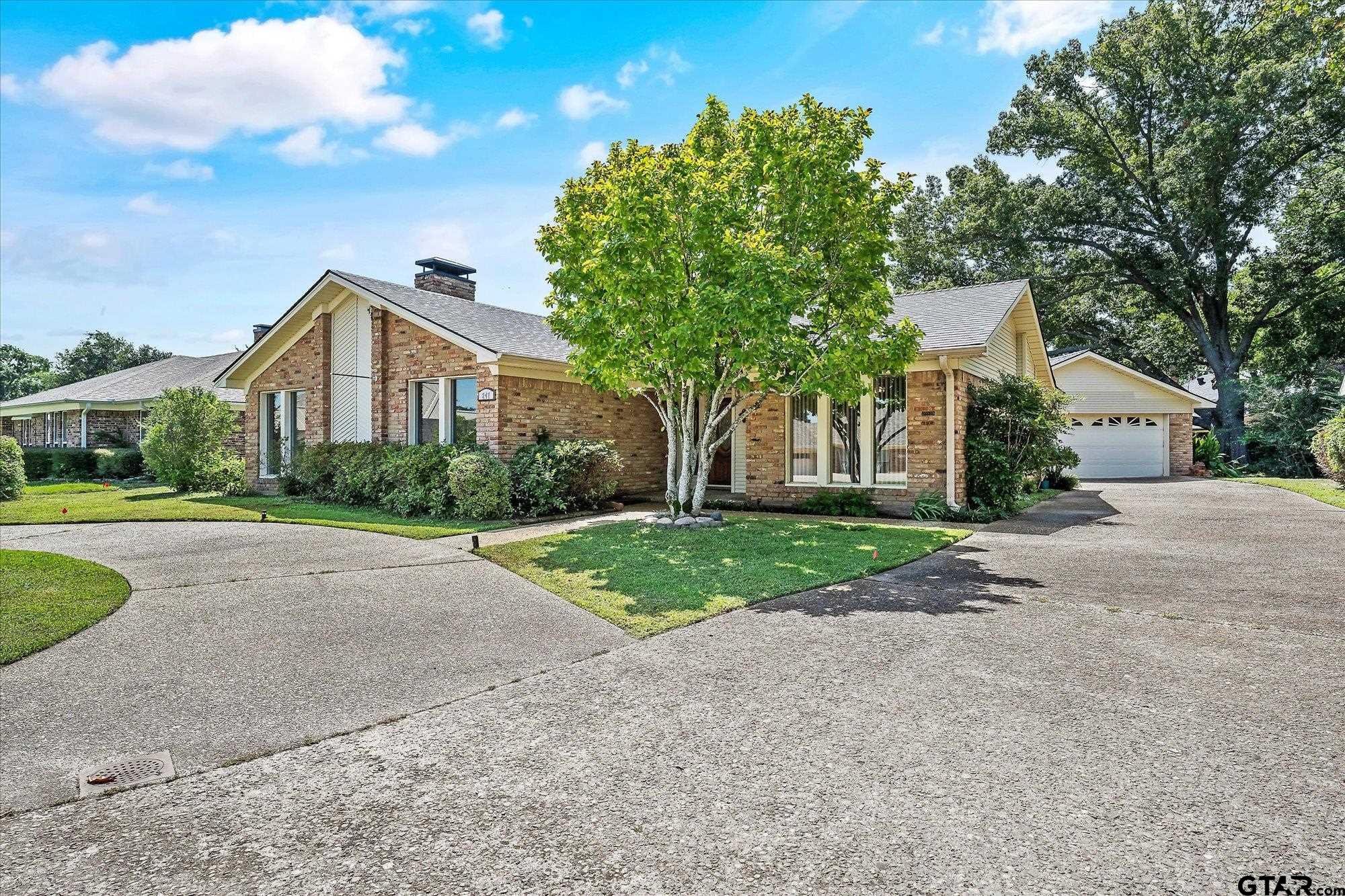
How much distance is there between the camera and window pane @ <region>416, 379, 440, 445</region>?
46.0 feet

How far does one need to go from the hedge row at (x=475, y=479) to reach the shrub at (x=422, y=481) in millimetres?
14

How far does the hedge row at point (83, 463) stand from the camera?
866 inches

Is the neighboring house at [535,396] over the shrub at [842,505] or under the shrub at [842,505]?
over

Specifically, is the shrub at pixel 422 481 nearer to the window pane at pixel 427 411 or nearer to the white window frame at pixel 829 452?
the window pane at pixel 427 411

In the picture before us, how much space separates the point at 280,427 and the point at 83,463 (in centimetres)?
1117

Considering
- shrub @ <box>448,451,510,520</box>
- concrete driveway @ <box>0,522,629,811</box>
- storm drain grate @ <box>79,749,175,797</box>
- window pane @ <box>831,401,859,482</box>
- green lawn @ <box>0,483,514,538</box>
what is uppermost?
window pane @ <box>831,401,859,482</box>

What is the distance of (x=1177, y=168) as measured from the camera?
85.9 ft

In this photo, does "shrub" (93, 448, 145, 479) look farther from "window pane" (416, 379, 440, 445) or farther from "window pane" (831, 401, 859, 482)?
"window pane" (831, 401, 859, 482)

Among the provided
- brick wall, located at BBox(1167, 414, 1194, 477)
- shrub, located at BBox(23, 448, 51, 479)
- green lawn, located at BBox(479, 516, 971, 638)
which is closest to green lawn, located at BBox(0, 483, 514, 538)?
green lawn, located at BBox(479, 516, 971, 638)

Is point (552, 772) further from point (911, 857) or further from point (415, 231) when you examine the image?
point (415, 231)

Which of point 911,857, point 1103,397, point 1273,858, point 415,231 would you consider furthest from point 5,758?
point 1103,397

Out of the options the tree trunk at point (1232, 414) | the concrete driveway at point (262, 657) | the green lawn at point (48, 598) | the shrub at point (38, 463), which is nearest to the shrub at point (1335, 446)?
the tree trunk at point (1232, 414)

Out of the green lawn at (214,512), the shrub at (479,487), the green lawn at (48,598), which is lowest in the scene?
the green lawn at (48,598)

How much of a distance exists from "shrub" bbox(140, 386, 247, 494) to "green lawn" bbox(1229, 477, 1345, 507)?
76.8ft
